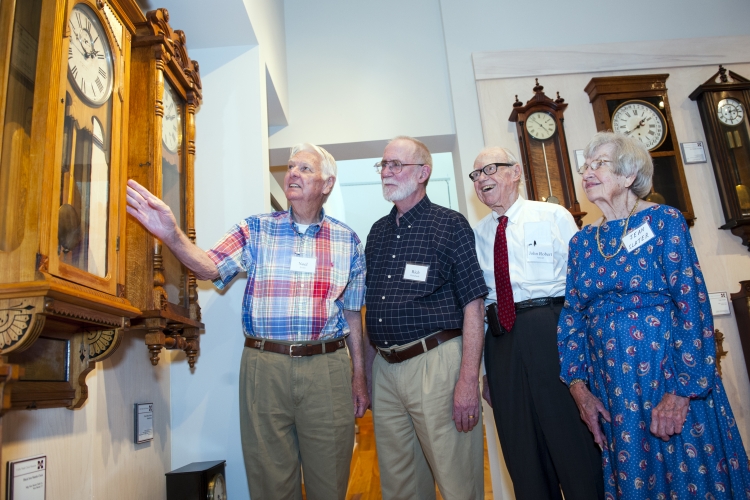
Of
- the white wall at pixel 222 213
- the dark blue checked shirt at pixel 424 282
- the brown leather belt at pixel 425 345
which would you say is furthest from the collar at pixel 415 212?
the white wall at pixel 222 213

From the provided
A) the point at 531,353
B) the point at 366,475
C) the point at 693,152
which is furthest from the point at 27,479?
the point at 693,152

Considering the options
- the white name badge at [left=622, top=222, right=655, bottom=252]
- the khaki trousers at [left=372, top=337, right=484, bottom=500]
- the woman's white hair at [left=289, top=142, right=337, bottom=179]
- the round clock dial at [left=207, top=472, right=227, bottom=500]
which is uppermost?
the woman's white hair at [left=289, top=142, right=337, bottom=179]

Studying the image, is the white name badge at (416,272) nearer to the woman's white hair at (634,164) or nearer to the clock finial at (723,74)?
the woman's white hair at (634,164)

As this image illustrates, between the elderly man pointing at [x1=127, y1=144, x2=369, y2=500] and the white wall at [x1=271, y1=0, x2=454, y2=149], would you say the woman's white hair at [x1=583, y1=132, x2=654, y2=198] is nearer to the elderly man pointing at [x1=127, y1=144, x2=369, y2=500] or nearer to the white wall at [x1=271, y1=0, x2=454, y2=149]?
the elderly man pointing at [x1=127, y1=144, x2=369, y2=500]

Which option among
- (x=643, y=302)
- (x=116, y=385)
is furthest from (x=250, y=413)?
(x=643, y=302)

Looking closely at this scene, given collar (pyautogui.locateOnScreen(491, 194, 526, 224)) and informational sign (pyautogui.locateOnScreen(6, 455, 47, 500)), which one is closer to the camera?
informational sign (pyautogui.locateOnScreen(6, 455, 47, 500))

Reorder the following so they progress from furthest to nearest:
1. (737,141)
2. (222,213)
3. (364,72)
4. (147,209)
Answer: (364,72), (737,141), (222,213), (147,209)

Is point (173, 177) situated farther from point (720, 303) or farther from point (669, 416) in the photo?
point (720, 303)

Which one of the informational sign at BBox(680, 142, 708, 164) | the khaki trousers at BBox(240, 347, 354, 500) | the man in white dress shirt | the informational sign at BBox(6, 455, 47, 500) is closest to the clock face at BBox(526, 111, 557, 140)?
the informational sign at BBox(680, 142, 708, 164)

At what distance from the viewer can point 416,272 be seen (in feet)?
6.75

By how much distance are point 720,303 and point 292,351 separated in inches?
107

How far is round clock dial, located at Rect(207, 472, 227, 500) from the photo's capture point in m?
2.20

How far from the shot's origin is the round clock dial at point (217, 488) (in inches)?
Result: 86.7

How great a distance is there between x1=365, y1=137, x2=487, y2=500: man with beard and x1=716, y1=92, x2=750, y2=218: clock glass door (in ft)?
7.30
